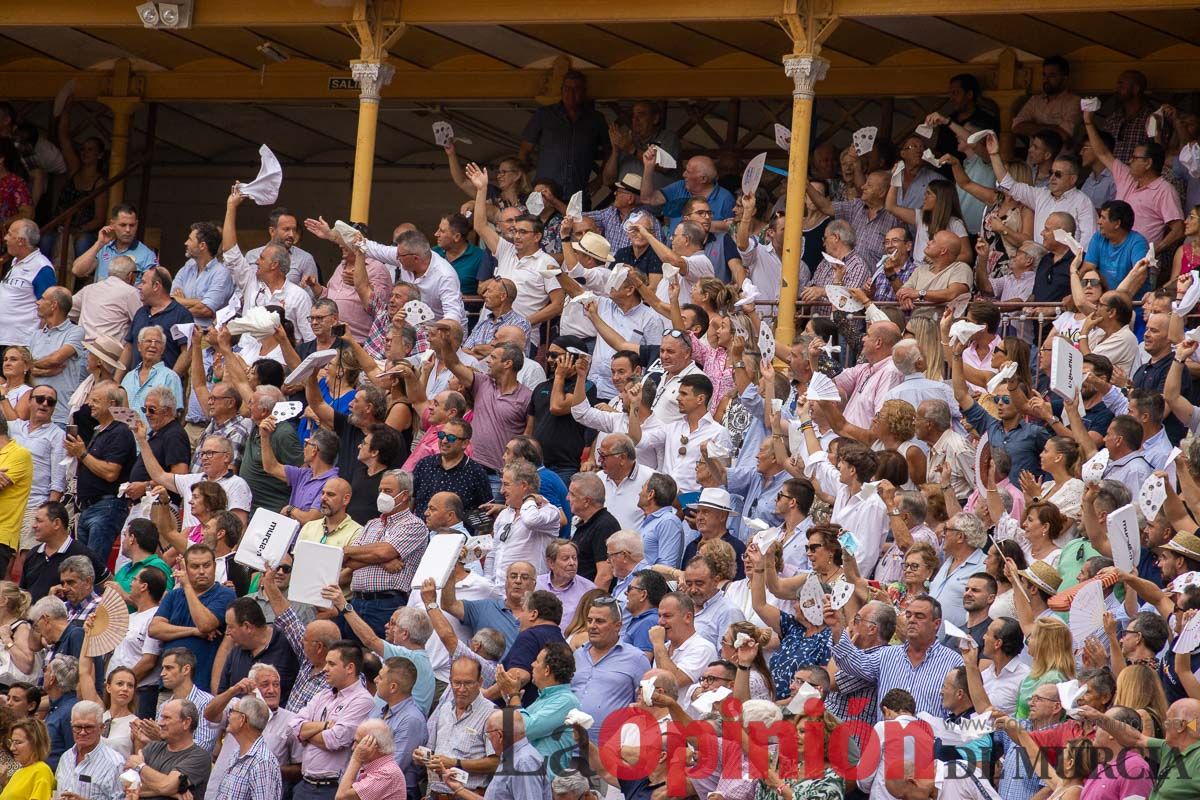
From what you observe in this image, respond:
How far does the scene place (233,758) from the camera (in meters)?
10.4

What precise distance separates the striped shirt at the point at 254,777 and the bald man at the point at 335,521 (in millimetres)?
1674

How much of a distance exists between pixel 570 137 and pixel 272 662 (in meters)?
6.73

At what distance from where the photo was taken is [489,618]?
36.2 ft

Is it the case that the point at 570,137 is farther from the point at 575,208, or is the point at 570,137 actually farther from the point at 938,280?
the point at 938,280

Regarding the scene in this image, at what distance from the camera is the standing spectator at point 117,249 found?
16016 millimetres

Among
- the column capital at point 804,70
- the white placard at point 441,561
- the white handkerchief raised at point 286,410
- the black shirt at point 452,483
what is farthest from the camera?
the column capital at point 804,70

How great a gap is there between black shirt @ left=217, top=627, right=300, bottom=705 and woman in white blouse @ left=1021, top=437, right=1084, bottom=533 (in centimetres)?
395

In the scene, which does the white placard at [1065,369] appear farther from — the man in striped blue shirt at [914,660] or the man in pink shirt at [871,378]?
the man in striped blue shirt at [914,660]

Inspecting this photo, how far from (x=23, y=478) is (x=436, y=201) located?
8592 millimetres

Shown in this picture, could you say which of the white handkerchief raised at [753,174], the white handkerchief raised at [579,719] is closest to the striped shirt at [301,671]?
the white handkerchief raised at [579,719]

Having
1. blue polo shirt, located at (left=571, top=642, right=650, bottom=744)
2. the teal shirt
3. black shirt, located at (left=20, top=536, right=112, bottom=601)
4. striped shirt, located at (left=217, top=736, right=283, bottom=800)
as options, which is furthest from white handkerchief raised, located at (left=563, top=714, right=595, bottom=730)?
black shirt, located at (left=20, top=536, right=112, bottom=601)

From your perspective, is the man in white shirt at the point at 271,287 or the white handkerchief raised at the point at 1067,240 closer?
the white handkerchief raised at the point at 1067,240

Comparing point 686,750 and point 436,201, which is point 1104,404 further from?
point 436,201

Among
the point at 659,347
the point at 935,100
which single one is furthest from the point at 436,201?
the point at 659,347
